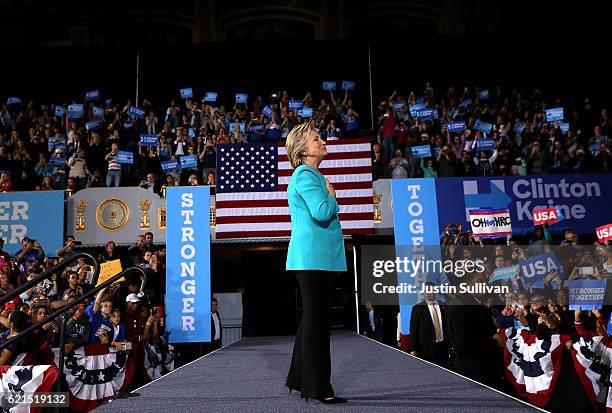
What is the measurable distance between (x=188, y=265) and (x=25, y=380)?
5.70 metres

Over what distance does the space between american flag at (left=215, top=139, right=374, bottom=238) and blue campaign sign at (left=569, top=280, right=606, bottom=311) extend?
415 centimetres

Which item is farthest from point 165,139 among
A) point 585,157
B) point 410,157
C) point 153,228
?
point 585,157

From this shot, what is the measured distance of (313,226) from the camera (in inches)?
126

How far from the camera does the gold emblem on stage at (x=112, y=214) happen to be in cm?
1167

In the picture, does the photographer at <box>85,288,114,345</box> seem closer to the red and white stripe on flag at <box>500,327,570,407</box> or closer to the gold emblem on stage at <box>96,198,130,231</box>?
the gold emblem on stage at <box>96,198,130,231</box>

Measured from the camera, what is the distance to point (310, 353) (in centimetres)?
310

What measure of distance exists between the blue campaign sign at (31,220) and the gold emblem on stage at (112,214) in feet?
2.26

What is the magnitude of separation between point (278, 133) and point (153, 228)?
10.8 feet

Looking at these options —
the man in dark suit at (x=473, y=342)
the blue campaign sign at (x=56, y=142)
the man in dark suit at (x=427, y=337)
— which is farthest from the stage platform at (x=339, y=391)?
the blue campaign sign at (x=56, y=142)

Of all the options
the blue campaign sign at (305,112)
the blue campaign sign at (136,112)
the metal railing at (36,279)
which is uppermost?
the blue campaign sign at (136,112)

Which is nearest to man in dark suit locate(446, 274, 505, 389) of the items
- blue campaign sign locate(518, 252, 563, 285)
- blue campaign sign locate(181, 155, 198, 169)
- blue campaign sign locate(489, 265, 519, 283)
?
blue campaign sign locate(489, 265, 519, 283)

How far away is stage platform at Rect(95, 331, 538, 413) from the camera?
2949mm

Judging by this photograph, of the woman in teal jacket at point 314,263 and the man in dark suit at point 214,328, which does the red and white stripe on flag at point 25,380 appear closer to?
the woman in teal jacket at point 314,263

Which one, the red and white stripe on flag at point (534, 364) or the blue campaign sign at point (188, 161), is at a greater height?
the blue campaign sign at point (188, 161)
